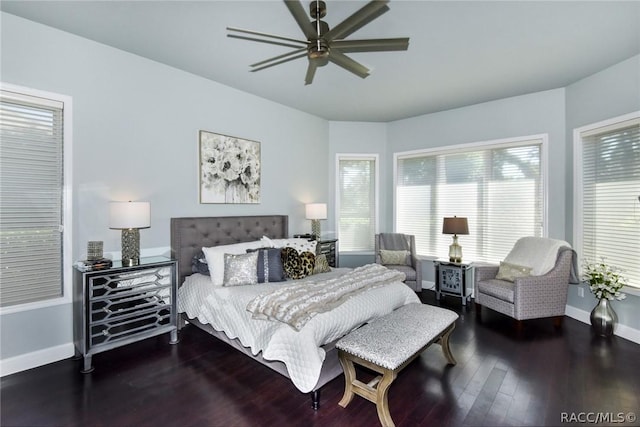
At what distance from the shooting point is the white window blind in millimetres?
2494

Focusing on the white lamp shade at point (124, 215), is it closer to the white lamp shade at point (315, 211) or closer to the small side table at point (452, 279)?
the white lamp shade at point (315, 211)

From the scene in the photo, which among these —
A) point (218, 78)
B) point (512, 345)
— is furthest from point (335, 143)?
point (512, 345)

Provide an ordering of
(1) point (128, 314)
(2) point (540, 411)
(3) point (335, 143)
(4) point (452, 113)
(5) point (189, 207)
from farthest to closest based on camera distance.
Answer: (3) point (335, 143)
(4) point (452, 113)
(5) point (189, 207)
(1) point (128, 314)
(2) point (540, 411)

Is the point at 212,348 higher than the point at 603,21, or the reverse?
the point at 603,21

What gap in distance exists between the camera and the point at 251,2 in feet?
7.50

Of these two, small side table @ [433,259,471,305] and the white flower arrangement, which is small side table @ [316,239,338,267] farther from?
the white flower arrangement

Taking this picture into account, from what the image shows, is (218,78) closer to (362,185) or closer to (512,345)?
(362,185)

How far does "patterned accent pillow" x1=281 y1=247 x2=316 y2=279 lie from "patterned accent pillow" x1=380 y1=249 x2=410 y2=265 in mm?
1860

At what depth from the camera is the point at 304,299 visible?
7.79 ft

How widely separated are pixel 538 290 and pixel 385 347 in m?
2.56

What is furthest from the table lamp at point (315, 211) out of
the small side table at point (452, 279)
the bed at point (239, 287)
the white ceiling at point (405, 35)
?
the small side table at point (452, 279)

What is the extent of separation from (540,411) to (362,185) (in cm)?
416

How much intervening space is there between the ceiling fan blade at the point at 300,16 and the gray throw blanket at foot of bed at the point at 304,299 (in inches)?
77.2
